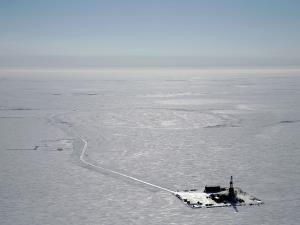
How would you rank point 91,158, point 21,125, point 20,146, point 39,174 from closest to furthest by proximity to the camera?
point 39,174 < point 91,158 < point 20,146 < point 21,125

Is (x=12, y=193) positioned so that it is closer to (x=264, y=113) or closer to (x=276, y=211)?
(x=276, y=211)

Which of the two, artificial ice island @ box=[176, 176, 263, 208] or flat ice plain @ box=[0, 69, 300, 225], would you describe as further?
artificial ice island @ box=[176, 176, 263, 208]

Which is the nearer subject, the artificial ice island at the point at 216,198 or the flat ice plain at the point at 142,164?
the flat ice plain at the point at 142,164

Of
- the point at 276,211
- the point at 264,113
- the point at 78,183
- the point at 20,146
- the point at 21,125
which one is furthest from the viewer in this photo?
the point at 264,113

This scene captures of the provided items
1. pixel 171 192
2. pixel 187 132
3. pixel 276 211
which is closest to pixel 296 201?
pixel 276 211
